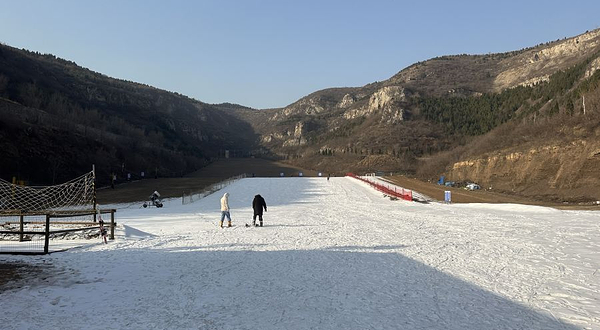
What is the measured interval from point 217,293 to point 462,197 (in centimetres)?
3823

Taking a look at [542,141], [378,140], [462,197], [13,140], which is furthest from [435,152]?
[13,140]

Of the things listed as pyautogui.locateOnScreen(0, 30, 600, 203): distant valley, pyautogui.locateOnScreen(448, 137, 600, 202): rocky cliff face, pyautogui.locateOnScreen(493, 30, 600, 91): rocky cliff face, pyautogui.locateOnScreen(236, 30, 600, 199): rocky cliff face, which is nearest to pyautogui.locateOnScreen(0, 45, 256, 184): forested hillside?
pyautogui.locateOnScreen(0, 30, 600, 203): distant valley

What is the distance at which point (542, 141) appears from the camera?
52.2 m

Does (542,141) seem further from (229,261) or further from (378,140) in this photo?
(378,140)

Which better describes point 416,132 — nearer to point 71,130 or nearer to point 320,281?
point 71,130

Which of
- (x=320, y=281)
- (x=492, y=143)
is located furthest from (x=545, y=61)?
(x=320, y=281)

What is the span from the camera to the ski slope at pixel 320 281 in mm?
7457

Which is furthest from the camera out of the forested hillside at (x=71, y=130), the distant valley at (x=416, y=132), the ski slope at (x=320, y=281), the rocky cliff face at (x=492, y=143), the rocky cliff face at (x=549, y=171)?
the forested hillside at (x=71, y=130)

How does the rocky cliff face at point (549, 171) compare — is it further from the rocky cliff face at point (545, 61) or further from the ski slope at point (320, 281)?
the rocky cliff face at point (545, 61)

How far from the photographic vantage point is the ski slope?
294 inches

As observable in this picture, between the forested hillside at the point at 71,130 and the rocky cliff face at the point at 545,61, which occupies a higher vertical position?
the rocky cliff face at the point at 545,61

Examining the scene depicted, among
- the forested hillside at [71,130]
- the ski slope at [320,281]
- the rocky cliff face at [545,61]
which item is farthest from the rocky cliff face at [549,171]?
the rocky cliff face at [545,61]

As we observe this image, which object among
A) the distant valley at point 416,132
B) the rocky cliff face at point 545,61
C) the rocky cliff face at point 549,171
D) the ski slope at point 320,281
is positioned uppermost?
the rocky cliff face at point 545,61

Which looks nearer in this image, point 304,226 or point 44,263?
point 44,263
